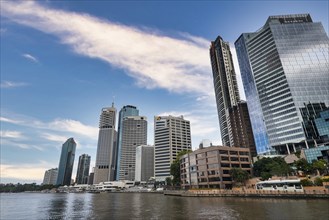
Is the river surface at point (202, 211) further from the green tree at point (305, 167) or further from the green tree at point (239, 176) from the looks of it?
the green tree at point (239, 176)

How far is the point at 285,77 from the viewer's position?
5620 inches

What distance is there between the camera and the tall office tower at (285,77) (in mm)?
135288

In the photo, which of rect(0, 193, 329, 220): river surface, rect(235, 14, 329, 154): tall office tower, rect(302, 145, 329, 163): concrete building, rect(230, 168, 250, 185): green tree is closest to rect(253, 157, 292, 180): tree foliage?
rect(230, 168, 250, 185): green tree

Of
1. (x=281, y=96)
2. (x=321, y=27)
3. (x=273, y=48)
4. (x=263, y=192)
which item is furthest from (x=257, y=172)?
(x=321, y=27)

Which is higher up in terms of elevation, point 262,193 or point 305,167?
point 305,167

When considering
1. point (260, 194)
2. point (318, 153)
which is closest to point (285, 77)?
point (318, 153)

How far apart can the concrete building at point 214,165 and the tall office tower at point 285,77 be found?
30667mm

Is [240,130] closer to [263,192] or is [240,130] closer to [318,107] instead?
[318,107]

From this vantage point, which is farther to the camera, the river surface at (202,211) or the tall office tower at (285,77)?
the tall office tower at (285,77)

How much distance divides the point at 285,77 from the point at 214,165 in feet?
257

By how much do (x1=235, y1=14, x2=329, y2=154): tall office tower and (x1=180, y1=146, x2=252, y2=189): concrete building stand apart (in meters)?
30.7

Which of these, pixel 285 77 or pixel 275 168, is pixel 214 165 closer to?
pixel 275 168

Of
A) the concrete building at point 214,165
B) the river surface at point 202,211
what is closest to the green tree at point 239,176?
the concrete building at point 214,165

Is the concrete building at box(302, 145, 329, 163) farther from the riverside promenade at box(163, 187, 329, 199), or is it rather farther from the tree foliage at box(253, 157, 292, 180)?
the riverside promenade at box(163, 187, 329, 199)
